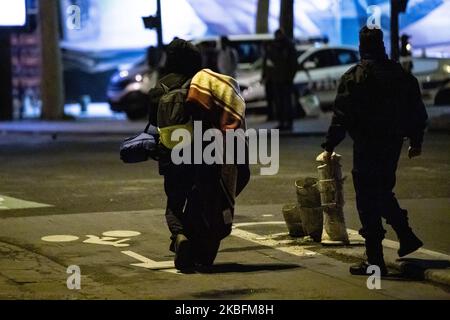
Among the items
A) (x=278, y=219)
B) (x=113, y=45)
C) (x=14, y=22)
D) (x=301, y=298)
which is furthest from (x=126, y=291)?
(x=113, y=45)

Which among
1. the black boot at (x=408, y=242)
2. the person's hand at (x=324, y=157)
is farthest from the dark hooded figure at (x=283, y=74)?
the black boot at (x=408, y=242)

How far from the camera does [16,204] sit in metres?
12.2

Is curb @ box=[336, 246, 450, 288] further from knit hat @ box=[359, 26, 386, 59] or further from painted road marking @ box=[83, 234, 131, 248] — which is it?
painted road marking @ box=[83, 234, 131, 248]

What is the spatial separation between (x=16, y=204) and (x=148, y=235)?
101 inches

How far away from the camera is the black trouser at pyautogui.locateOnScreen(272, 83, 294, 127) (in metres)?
21.5

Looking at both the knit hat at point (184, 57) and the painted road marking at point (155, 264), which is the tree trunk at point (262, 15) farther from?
the knit hat at point (184, 57)

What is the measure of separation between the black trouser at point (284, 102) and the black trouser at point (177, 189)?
13.1 m

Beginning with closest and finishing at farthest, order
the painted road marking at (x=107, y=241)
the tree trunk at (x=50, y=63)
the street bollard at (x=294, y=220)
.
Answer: the painted road marking at (x=107, y=241), the street bollard at (x=294, y=220), the tree trunk at (x=50, y=63)

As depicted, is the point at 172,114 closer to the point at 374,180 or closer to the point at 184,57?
the point at 184,57

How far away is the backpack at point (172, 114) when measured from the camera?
27.4 ft

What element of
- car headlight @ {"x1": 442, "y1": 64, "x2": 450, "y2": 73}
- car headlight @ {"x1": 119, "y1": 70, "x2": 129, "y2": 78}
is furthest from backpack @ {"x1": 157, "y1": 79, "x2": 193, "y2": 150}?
car headlight @ {"x1": 119, "y1": 70, "x2": 129, "y2": 78}

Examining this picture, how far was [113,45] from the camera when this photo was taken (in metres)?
31.7

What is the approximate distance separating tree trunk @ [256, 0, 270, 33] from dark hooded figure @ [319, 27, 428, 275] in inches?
900

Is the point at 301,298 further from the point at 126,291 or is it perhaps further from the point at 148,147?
the point at 148,147
